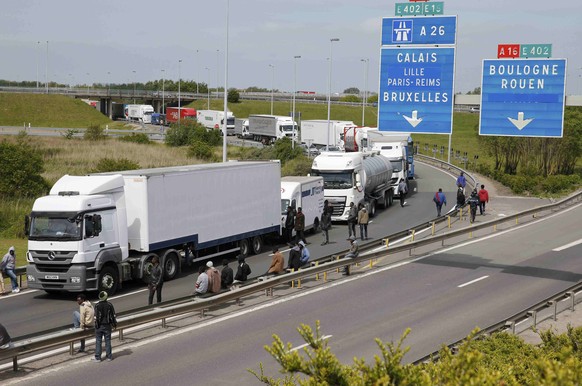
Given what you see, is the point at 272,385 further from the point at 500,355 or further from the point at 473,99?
the point at 473,99

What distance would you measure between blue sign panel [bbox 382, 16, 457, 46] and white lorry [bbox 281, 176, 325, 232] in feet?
25.6

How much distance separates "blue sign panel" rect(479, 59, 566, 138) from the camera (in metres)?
26.2

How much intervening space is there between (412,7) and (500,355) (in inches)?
612

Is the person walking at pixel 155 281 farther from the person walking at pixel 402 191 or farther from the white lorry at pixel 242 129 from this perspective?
the white lorry at pixel 242 129

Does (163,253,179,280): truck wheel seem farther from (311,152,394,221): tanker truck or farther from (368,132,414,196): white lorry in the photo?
(368,132,414,196): white lorry

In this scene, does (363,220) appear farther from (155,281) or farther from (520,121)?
(155,281)

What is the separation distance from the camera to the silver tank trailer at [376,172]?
39.3m

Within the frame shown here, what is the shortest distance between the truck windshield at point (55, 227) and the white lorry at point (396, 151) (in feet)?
85.1

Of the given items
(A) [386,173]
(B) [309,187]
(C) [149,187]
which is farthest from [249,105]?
(C) [149,187]

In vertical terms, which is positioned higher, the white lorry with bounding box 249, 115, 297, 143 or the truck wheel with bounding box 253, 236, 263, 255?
the white lorry with bounding box 249, 115, 297, 143

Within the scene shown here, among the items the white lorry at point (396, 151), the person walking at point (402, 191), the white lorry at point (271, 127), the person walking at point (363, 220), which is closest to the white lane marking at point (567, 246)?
the person walking at point (363, 220)

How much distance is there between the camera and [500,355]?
43.8 feet

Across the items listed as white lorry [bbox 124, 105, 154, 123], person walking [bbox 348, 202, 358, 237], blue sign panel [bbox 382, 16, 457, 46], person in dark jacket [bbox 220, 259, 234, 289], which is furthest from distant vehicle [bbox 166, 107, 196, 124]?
person in dark jacket [bbox 220, 259, 234, 289]

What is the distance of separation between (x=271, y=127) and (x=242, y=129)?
13109 mm
